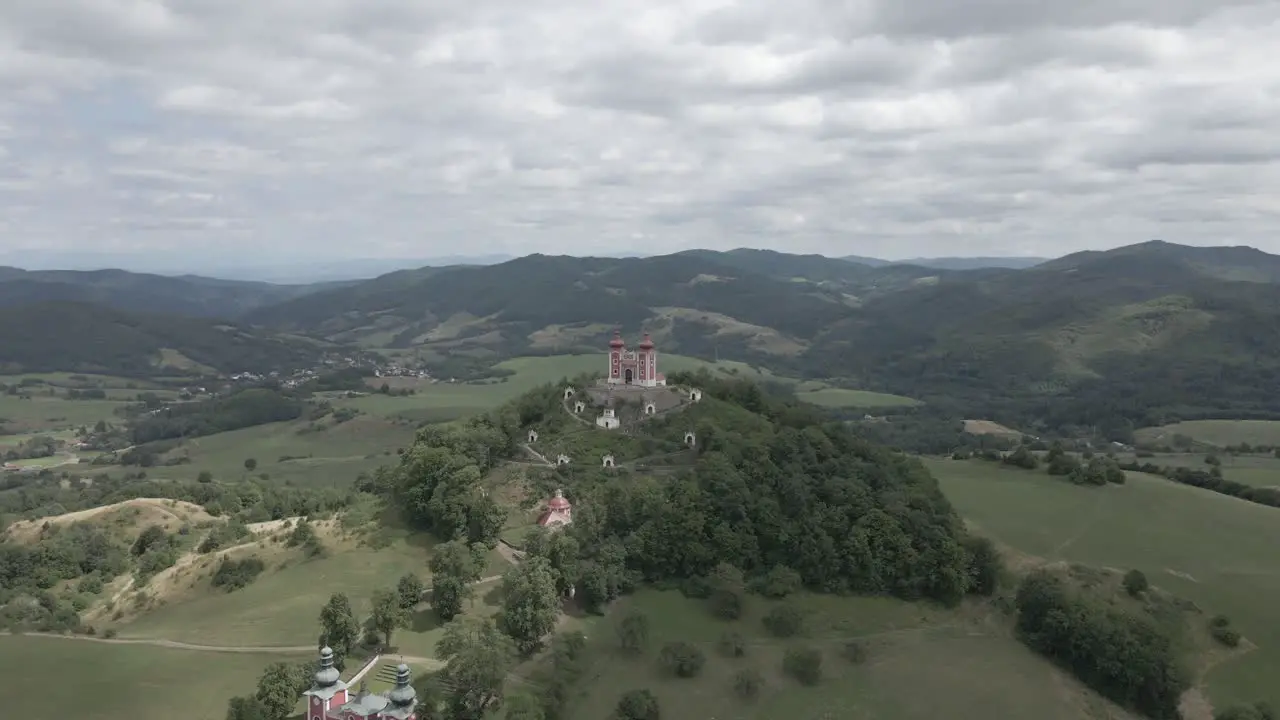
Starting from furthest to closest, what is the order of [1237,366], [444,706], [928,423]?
[1237,366], [928,423], [444,706]

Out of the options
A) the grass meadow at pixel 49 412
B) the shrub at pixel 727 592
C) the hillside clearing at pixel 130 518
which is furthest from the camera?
the grass meadow at pixel 49 412

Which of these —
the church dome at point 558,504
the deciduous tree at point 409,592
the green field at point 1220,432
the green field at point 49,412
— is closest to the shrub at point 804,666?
the church dome at point 558,504

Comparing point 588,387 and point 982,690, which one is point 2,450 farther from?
point 982,690

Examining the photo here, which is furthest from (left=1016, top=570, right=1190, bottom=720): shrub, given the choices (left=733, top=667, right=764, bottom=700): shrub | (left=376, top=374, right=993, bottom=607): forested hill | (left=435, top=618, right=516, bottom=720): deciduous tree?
(left=435, top=618, right=516, bottom=720): deciduous tree

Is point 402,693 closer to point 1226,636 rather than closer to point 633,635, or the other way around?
point 633,635

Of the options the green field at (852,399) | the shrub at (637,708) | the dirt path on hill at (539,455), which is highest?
the dirt path on hill at (539,455)

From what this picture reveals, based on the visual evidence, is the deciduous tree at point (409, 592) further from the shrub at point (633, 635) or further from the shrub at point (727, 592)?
the shrub at point (727, 592)

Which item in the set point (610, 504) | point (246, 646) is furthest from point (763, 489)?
point (246, 646)

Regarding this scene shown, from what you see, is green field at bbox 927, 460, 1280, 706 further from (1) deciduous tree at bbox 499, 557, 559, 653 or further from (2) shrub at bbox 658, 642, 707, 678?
(1) deciduous tree at bbox 499, 557, 559, 653
